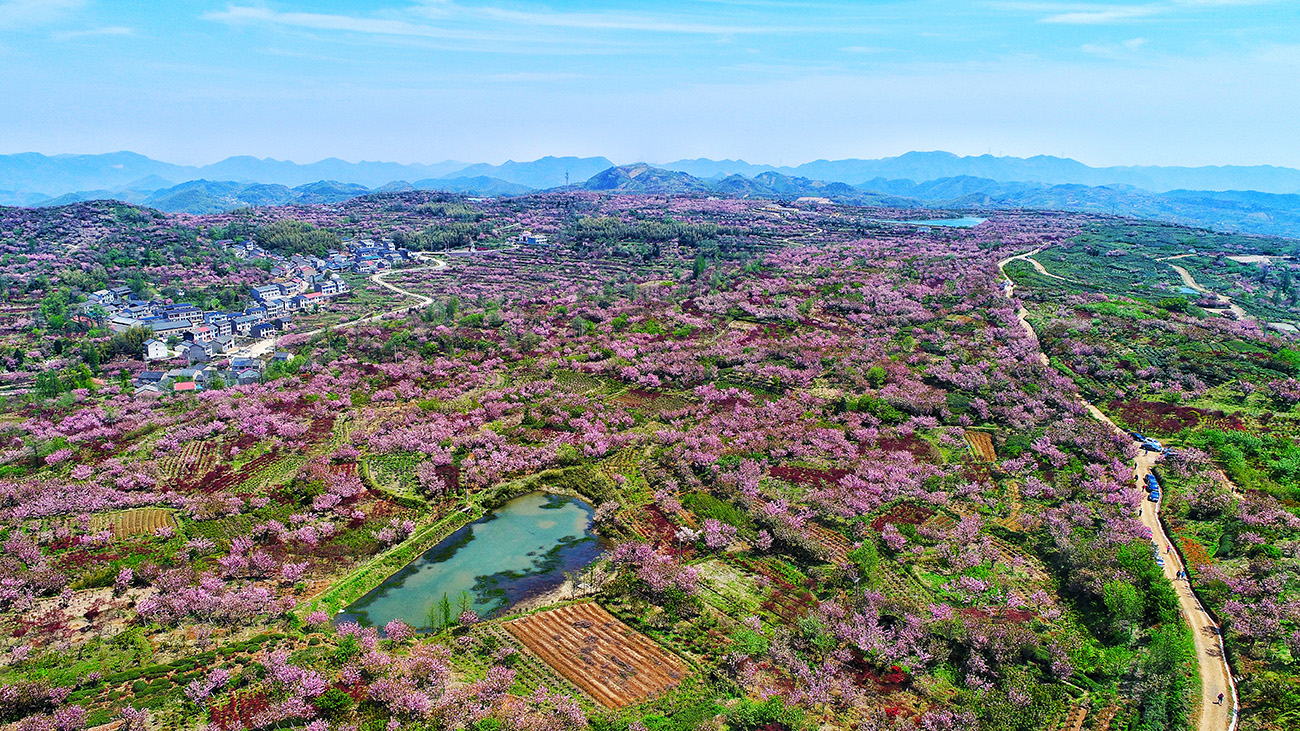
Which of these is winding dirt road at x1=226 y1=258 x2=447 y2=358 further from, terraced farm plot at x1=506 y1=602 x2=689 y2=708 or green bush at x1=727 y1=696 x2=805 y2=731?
green bush at x1=727 y1=696 x2=805 y2=731

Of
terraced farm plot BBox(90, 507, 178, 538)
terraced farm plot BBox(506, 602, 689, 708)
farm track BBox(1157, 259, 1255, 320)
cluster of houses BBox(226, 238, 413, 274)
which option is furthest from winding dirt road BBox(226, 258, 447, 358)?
farm track BBox(1157, 259, 1255, 320)

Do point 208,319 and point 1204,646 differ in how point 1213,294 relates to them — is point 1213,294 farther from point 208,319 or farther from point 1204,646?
point 208,319

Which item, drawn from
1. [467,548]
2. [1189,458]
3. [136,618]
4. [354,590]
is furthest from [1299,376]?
[136,618]

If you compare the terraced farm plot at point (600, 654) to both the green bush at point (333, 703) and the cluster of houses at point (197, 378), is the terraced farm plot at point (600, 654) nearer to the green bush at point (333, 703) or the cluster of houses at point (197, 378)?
the green bush at point (333, 703)

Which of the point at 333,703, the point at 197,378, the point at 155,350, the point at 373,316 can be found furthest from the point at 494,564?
the point at 373,316

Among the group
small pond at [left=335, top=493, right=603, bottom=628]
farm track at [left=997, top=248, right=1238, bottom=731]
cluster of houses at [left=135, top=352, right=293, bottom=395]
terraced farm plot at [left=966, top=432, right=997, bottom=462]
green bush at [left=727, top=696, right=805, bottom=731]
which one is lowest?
small pond at [left=335, top=493, right=603, bottom=628]

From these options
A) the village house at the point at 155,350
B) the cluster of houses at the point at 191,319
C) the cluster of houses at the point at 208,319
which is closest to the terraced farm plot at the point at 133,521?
the cluster of houses at the point at 208,319

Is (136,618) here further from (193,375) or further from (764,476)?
(193,375)
